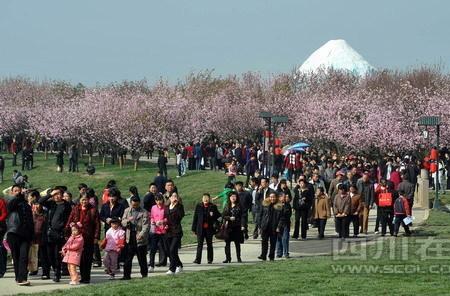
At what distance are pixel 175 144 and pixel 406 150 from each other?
1588 cm

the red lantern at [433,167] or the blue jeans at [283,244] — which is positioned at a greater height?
the red lantern at [433,167]

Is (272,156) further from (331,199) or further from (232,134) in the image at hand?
(232,134)

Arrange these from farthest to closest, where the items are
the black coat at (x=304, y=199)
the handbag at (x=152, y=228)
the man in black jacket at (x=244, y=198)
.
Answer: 1. the black coat at (x=304, y=199)
2. the man in black jacket at (x=244, y=198)
3. the handbag at (x=152, y=228)

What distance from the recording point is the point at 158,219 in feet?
61.5

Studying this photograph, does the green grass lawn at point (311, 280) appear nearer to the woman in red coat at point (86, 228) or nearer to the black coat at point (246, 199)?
the woman in red coat at point (86, 228)

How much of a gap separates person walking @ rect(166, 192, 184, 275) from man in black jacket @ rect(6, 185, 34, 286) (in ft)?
8.80

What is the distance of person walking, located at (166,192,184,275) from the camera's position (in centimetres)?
1850

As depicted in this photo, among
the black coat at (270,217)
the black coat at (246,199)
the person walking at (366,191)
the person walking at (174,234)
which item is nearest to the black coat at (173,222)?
the person walking at (174,234)

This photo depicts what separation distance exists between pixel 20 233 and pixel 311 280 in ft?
16.6

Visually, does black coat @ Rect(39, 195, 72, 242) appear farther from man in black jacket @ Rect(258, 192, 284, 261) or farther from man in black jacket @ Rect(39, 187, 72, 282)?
man in black jacket @ Rect(258, 192, 284, 261)

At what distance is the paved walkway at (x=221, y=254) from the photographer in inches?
673

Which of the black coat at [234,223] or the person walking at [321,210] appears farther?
the person walking at [321,210]

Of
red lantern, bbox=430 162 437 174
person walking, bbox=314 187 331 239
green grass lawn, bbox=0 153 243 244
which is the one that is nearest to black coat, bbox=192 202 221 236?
person walking, bbox=314 187 331 239

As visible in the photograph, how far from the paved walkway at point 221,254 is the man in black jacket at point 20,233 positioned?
276 millimetres
